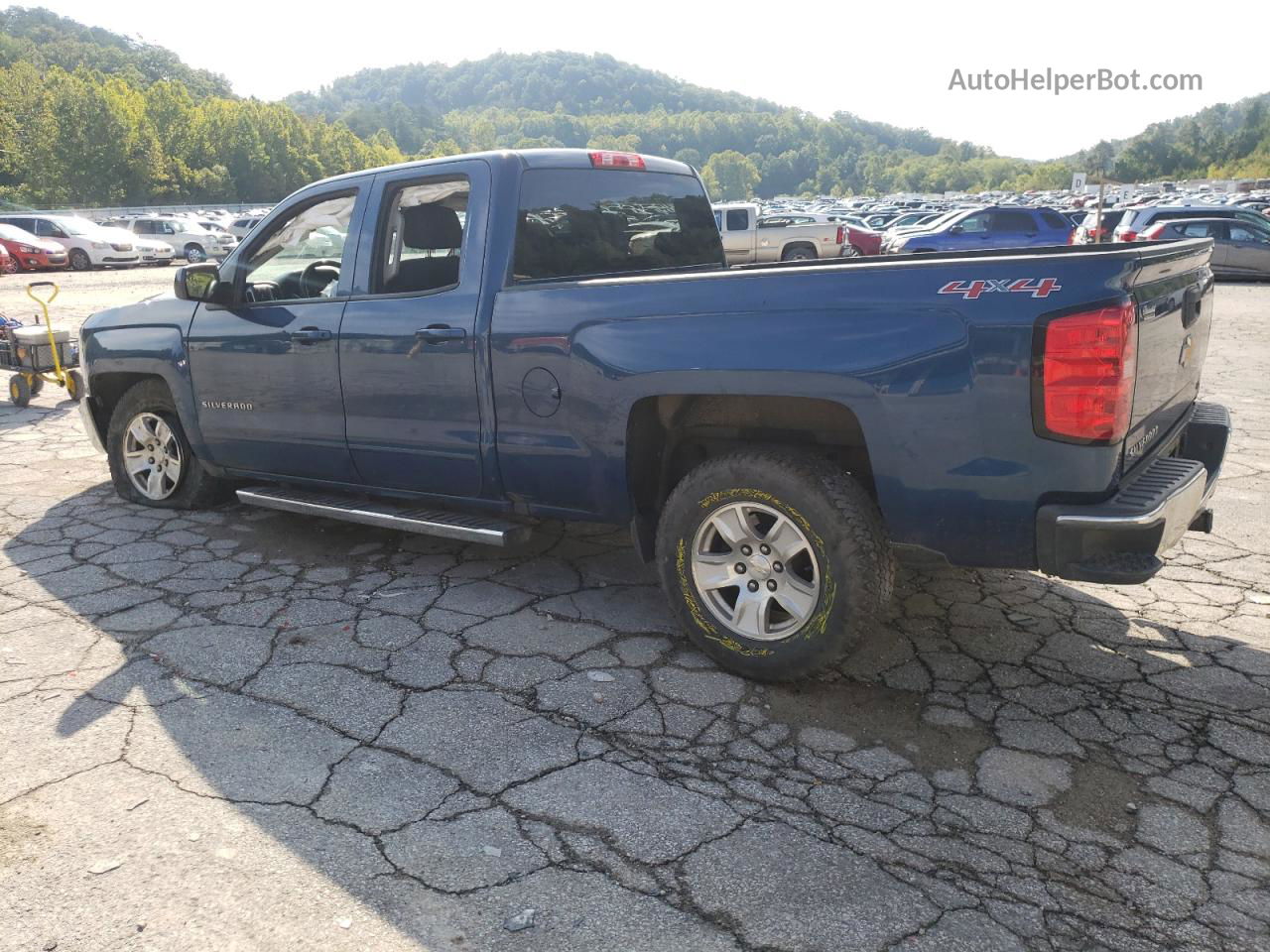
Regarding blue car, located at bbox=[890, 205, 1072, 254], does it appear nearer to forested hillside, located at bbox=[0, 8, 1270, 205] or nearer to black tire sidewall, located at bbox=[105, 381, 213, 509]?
forested hillside, located at bbox=[0, 8, 1270, 205]

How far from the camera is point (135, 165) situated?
3029 inches

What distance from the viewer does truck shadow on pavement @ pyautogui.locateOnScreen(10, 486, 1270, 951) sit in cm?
241

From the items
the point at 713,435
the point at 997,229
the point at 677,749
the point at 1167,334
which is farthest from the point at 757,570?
the point at 997,229

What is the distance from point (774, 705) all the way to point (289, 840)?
1.63 m

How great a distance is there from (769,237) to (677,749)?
21.9 metres

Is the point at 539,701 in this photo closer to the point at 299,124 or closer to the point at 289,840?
the point at 289,840

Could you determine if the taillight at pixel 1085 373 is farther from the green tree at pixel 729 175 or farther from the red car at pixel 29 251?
the green tree at pixel 729 175

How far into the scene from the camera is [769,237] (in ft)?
78.1

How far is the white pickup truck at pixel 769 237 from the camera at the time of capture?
77.0 ft

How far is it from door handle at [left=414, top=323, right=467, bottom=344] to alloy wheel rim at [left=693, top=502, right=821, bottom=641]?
1337 mm

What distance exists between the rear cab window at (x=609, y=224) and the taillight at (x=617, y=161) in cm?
3

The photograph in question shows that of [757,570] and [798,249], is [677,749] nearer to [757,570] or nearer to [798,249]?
[757,570]

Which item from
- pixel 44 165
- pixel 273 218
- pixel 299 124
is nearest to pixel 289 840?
pixel 273 218

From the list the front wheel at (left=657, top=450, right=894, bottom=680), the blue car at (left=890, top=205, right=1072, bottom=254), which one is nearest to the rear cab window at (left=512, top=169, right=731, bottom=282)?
the front wheel at (left=657, top=450, right=894, bottom=680)
